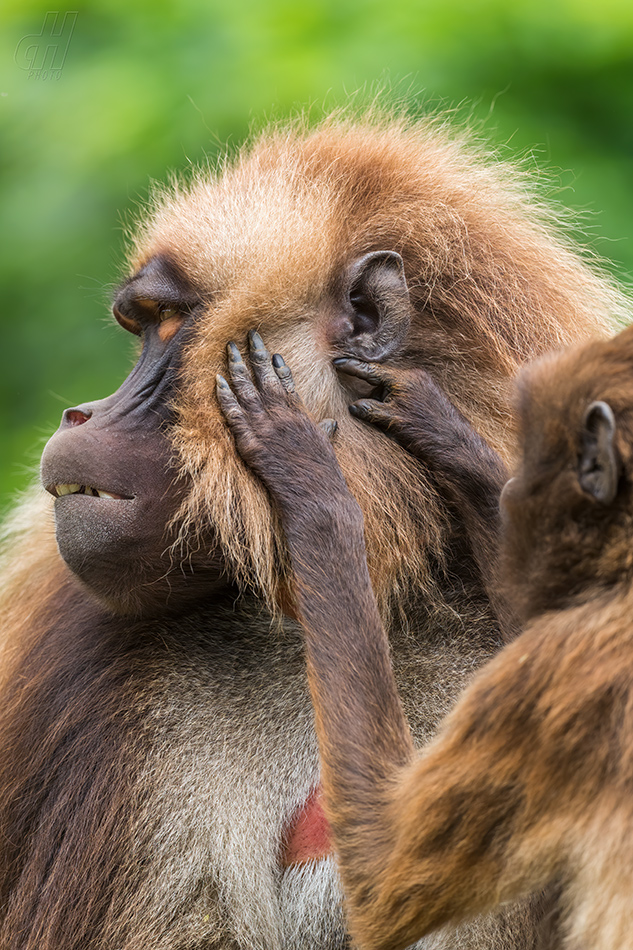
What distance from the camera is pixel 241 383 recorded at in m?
2.82

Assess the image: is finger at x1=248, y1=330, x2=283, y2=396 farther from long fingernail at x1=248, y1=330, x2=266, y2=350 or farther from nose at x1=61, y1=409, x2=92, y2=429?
nose at x1=61, y1=409, x2=92, y2=429

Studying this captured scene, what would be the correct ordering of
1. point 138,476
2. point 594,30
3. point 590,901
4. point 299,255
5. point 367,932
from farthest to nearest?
point 594,30
point 299,255
point 138,476
point 367,932
point 590,901

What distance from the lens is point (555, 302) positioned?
10.2 ft

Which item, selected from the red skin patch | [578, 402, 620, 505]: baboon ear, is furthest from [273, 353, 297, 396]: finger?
the red skin patch

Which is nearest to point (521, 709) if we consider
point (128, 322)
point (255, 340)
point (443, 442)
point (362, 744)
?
point (362, 744)

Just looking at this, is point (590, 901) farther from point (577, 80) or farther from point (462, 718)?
point (577, 80)

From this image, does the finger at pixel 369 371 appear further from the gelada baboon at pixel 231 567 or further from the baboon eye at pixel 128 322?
the baboon eye at pixel 128 322

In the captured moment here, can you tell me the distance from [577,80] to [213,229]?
2.64 meters

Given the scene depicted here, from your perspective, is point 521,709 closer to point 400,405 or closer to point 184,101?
point 400,405

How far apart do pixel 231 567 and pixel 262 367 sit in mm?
507

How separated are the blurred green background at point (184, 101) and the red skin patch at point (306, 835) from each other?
2.33m

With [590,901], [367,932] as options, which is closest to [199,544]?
[367,932]

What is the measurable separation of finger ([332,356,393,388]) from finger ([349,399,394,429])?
0.17 ft
